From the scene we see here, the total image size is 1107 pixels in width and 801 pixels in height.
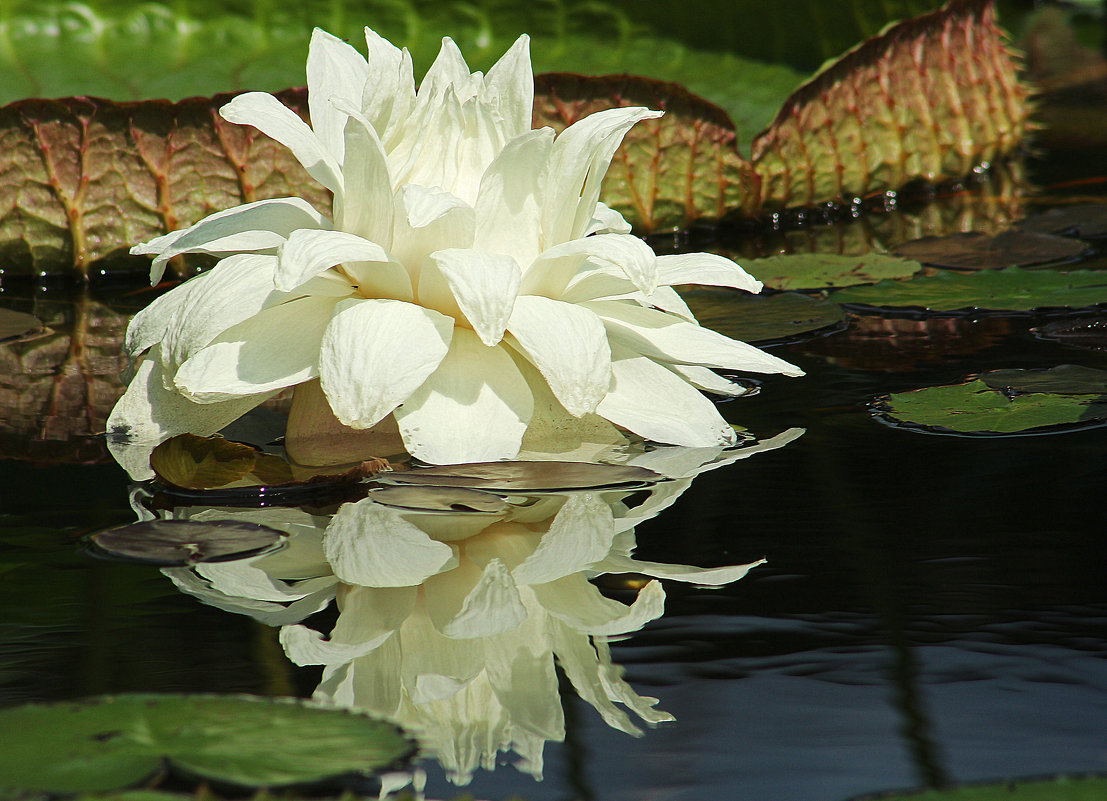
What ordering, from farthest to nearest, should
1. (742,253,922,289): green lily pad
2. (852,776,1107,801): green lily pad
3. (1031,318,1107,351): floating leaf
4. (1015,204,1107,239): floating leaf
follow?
(1015,204,1107,239): floating leaf < (742,253,922,289): green lily pad < (1031,318,1107,351): floating leaf < (852,776,1107,801): green lily pad

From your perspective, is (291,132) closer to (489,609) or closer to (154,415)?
(154,415)

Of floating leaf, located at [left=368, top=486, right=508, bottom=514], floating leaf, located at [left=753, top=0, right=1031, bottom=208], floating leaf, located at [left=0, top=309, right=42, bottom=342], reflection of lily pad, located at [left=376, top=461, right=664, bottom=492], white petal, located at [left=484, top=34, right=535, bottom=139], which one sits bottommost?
floating leaf, located at [left=368, top=486, right=508, bottom=514]

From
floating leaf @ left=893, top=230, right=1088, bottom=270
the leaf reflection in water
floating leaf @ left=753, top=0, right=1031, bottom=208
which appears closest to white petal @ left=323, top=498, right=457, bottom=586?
the leaf reflection in water

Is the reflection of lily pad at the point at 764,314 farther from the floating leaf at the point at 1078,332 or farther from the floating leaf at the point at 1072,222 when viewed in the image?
the floating leaf at the point at 1072,222

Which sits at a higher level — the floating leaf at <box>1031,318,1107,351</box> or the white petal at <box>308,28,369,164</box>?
the white petal at <box>308,28,369,164</box>

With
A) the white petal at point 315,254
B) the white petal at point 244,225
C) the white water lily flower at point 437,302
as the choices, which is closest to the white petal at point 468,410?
the white water lily flower at point 437,302

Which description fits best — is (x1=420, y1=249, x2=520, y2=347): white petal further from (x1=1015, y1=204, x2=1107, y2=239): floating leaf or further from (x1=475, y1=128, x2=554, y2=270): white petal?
(x1=1015, y1=204, x2=1107, y2=239): floating leaf

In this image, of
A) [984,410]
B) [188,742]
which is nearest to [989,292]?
[984,410]
